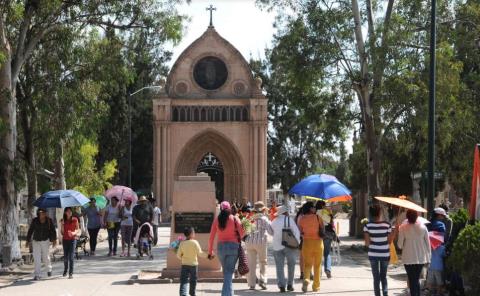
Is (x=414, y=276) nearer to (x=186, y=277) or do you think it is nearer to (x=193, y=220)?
(x=186, y=277)

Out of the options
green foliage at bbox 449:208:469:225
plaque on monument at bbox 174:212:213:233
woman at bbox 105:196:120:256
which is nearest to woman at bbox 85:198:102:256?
woman at bbox 105:196:120:256

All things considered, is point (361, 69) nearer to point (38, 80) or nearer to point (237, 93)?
point (38, 80)

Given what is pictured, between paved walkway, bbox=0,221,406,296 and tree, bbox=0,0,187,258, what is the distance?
7.19ft

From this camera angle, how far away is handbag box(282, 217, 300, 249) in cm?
1566

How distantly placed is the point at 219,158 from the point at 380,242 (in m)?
41.7

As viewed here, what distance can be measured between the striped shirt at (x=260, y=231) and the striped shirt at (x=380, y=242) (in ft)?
9.73

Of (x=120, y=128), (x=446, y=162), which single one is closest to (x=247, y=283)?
(x=446, y=162)

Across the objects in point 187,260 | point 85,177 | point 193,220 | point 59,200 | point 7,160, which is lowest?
point 187,260

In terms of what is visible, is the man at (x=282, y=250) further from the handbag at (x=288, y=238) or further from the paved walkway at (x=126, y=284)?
the paved walkway at (x=126, y=284)

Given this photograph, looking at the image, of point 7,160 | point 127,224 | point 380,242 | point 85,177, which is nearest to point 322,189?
point 380,242

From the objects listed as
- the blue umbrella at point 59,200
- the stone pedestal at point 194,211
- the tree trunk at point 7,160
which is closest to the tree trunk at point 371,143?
the blue umbrella at point 59,200

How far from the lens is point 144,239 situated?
24266 mm

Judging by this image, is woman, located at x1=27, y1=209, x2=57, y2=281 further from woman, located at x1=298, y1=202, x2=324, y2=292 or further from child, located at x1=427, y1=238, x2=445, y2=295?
child, located at x1=427, y1=238, x2=445, y2=295

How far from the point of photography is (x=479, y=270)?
42.3 feet
